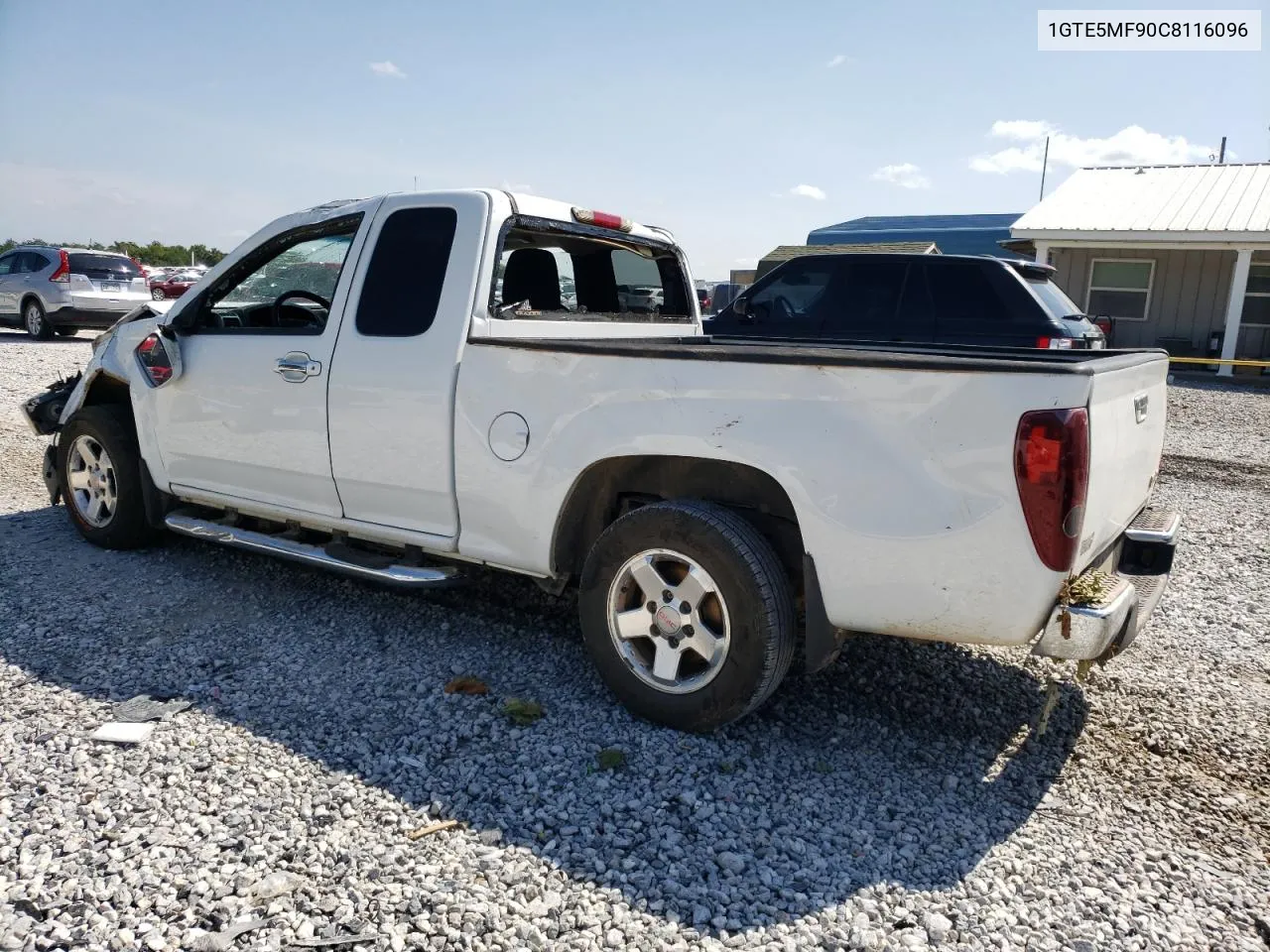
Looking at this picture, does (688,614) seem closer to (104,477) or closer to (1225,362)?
(104,477)

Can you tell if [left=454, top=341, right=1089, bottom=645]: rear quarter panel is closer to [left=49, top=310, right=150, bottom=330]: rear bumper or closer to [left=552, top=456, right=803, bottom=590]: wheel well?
[left=552, top=456, right=803, bottom=590]: wheel well

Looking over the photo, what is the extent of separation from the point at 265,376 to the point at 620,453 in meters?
1.98

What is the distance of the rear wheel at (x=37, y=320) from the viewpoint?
16.6m

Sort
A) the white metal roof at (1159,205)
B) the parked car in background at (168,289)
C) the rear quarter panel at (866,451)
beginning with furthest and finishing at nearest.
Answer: the parked car in background at (168,289), the white metal roof at (1159,205), the rear quarter panel at (866,451)

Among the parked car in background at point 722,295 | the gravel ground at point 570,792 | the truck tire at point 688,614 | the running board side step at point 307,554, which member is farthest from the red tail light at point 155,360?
the parked car in background at point 722,295

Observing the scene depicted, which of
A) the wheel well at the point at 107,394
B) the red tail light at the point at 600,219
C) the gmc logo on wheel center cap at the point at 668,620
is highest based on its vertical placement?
the red tail light at the point at 600,219

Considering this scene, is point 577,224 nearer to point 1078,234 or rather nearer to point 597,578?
point 597,578

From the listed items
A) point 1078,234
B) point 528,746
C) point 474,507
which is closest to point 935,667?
point 528,746

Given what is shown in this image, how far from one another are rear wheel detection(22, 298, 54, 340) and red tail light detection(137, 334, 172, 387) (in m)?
14.2

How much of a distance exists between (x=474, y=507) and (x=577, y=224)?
154cm

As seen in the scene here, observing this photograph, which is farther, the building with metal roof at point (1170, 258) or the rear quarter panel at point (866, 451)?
the building with metal roof at point (1170, 258)

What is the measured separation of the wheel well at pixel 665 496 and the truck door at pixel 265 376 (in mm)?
1242

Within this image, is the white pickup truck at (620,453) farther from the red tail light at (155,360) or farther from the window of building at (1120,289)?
the window of building at (1120,289)

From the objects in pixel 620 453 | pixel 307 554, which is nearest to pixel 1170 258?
pixel 620 453
